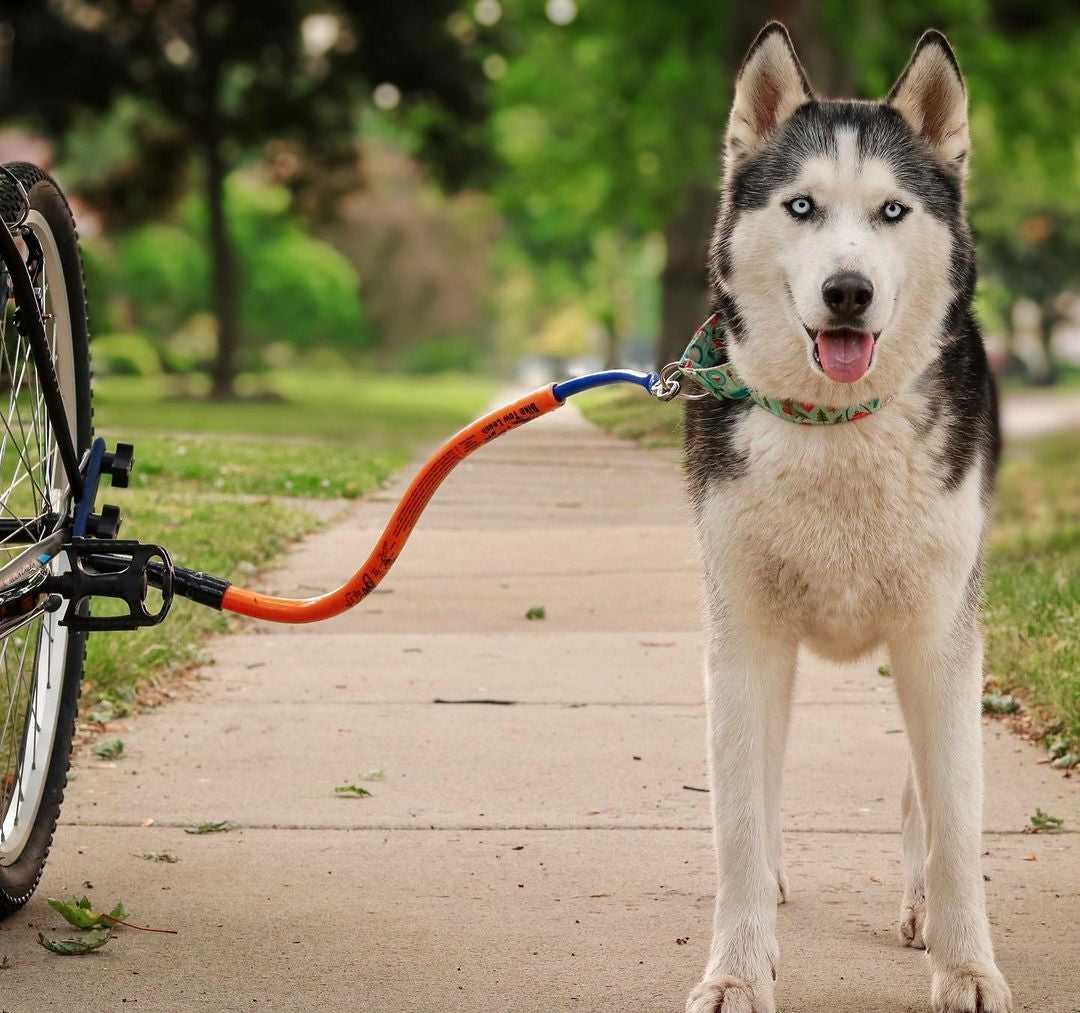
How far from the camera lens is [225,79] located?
24.3 m

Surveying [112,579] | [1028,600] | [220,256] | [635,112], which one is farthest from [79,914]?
[635,112]

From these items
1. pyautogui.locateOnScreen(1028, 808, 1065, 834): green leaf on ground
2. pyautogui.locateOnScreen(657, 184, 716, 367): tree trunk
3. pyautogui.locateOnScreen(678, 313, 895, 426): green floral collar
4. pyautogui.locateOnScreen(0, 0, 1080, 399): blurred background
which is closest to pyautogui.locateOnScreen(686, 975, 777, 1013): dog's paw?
pyautogui.locateOnScreen(678, 313, 895, 426): green floral collar

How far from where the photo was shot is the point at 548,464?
8250mm

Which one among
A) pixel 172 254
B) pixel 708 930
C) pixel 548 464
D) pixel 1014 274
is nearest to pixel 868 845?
pixel 708 930

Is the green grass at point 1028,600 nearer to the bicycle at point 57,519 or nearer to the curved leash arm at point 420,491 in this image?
the curved leash arm at point 420,491

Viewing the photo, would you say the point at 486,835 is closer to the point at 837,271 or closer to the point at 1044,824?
the point at 1044,824

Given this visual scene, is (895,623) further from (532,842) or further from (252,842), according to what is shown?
(252,842)

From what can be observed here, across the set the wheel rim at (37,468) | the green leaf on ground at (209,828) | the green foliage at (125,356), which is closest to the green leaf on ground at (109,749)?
the wheel rim at (37,468)

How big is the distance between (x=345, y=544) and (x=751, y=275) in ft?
16.6

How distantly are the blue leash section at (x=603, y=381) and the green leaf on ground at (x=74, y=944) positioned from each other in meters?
1.55

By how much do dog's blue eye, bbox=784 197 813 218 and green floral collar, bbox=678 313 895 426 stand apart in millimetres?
390

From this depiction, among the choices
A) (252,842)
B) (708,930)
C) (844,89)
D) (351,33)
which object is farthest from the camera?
(351,33)

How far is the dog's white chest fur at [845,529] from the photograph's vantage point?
336 cm

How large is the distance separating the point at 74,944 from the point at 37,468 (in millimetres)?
1288
